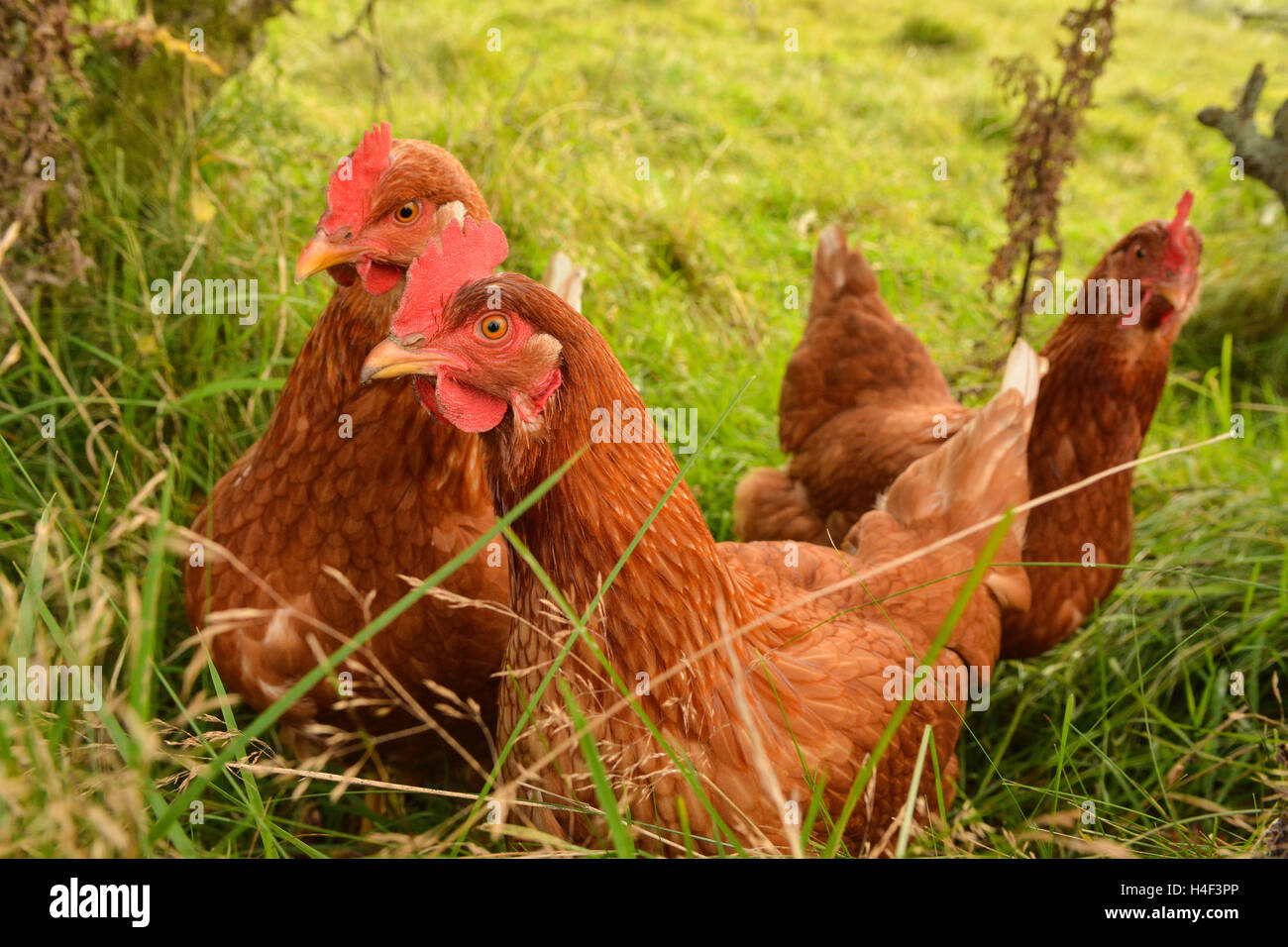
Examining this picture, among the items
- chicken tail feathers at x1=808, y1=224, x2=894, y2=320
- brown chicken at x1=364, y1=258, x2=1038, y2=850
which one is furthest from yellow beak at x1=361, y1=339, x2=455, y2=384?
chicken tail feathers at x1=808, y1=224, x2=894, y2=320

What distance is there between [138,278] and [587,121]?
2.60 metres

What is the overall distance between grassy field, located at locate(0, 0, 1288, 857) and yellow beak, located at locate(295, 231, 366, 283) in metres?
0.39

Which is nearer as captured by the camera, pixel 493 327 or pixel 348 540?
pixel 493 327

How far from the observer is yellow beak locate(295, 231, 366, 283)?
6.23 ft

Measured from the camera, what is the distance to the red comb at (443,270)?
1630mm

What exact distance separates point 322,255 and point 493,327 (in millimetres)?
631

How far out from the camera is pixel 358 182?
1972mm

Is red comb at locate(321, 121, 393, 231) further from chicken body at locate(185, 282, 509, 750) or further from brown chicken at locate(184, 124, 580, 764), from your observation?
chicken body at locate(185, 282, 509, 750)

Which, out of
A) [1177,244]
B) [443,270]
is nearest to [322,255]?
[443,270]

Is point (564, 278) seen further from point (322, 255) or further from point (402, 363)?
point (402, 363)

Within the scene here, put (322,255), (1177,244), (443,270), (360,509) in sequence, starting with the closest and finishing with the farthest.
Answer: (443,270) < (322,255) < (360,509) < (1177,244)

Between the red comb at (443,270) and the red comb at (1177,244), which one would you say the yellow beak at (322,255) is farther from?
the red comb at (1177,244)

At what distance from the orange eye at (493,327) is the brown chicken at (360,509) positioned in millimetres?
522

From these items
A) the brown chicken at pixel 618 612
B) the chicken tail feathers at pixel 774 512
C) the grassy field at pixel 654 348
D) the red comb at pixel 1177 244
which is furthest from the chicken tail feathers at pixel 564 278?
the red comb at pixel 1177 244
